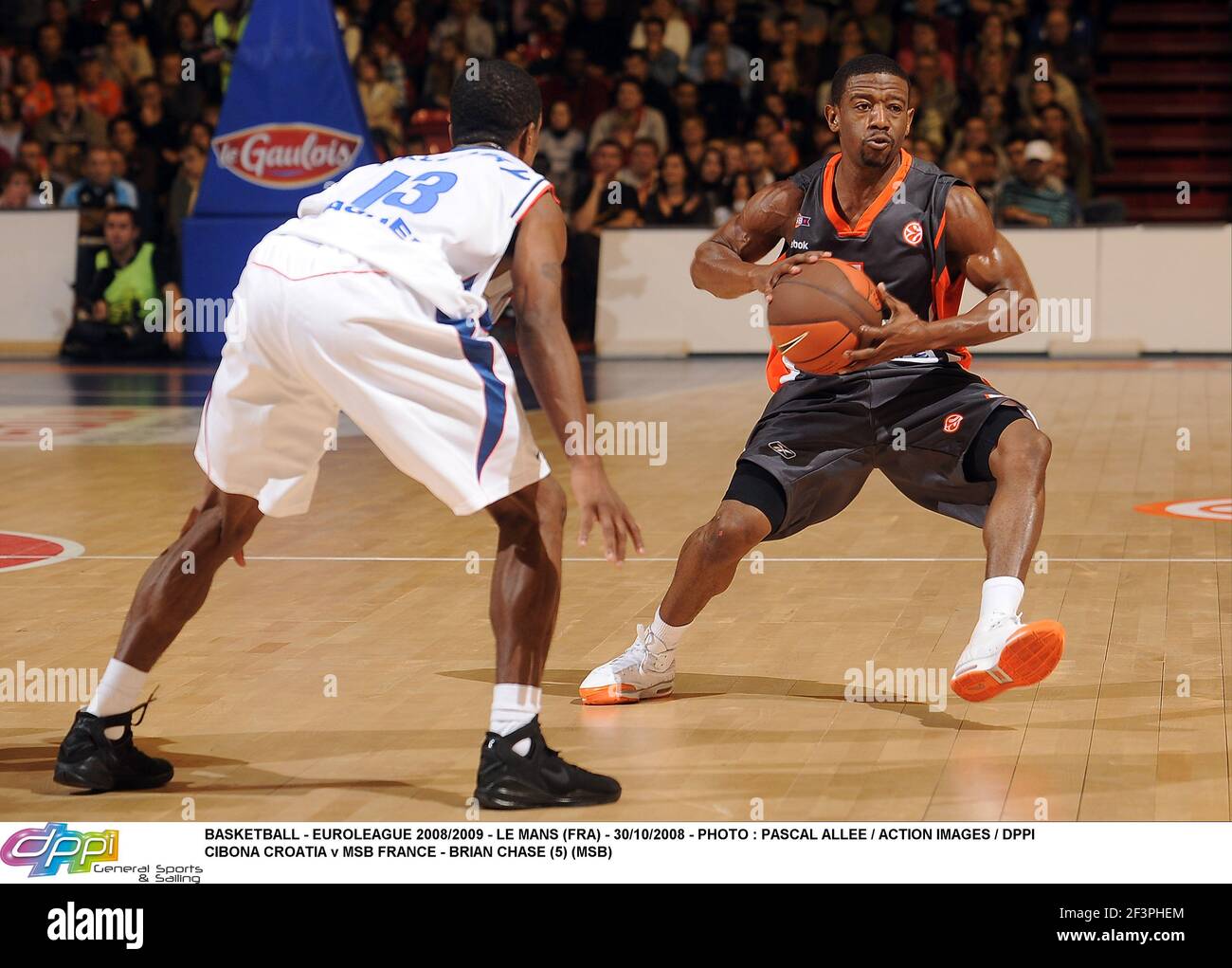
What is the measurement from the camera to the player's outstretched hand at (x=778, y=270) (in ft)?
16.0

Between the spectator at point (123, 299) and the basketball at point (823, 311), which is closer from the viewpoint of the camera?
the basketball at point (823, 311)

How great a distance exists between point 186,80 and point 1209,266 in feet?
31.2

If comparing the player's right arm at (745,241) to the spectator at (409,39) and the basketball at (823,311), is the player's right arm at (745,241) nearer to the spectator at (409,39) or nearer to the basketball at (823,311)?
the basketball at (823,311)

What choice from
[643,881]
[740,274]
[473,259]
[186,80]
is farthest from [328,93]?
[643,881]

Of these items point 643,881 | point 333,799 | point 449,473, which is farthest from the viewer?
point 333,799

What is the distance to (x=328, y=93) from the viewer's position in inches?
560

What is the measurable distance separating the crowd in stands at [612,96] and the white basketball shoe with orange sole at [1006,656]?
11.2 m

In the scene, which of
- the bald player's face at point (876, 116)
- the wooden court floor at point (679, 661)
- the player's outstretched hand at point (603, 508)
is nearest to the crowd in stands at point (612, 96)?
the wooden court floor at point (679, 661)

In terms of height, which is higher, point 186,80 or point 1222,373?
point 186,80

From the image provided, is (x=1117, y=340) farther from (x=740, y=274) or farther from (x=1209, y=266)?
(x=740, y=274)

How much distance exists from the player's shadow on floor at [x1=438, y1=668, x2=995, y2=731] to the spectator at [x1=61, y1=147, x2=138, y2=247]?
11465 mm

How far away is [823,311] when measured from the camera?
16.3ft

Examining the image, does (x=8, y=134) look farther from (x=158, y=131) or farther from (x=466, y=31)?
(x=466, y=31)

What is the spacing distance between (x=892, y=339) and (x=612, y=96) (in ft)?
42.7
